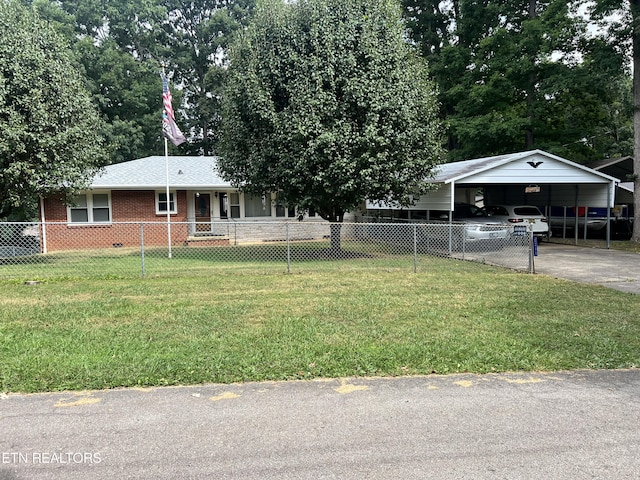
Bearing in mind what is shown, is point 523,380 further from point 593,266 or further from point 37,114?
point 37,114

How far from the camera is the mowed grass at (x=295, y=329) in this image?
15.5 ft

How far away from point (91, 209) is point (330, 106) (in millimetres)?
11777

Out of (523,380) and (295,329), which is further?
(295,329)

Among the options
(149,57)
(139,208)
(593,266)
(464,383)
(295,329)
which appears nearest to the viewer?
(464,383)

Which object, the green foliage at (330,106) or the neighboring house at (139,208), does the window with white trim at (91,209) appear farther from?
the green foliage at (330,106)

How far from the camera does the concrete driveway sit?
34.4 feet

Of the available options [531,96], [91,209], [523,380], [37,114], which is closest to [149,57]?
[91,209]

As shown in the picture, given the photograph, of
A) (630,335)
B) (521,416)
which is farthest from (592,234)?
(521,416)

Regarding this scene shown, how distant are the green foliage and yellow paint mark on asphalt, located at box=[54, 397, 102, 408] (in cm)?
978

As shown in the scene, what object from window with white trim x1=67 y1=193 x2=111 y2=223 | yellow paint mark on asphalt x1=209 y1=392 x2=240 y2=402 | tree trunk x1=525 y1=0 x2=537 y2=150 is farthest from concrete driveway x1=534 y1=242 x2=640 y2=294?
window with white trim x1=67 y1=193 x2=111 y2=223

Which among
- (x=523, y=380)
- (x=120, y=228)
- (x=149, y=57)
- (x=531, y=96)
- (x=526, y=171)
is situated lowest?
(x=523, y=380)

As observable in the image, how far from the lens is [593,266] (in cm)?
1297

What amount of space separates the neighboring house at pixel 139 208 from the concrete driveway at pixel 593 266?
9.27 metres

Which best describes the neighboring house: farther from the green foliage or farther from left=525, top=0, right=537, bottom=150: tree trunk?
left=525, top=0, right=537, bottom=150: tree trunk
